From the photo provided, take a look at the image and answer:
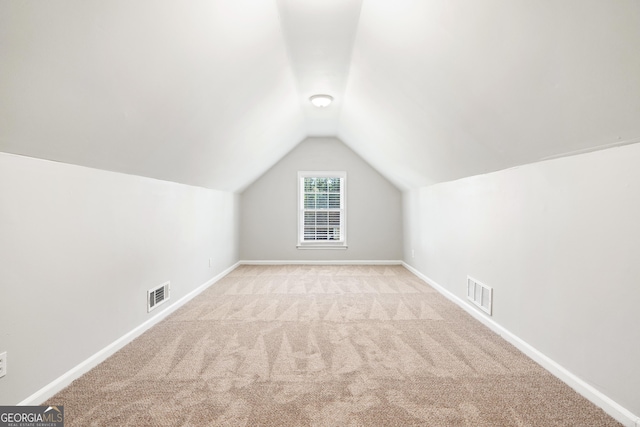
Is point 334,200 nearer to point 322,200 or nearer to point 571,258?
point 322,200

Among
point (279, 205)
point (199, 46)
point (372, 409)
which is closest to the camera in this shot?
point (372, 409)

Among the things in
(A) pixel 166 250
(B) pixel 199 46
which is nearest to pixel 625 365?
(B) pixel 199 46

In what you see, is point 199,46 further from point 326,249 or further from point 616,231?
point 326,249

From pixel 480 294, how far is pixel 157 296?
312 cm

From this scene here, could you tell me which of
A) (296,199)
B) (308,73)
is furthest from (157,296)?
(296,199)

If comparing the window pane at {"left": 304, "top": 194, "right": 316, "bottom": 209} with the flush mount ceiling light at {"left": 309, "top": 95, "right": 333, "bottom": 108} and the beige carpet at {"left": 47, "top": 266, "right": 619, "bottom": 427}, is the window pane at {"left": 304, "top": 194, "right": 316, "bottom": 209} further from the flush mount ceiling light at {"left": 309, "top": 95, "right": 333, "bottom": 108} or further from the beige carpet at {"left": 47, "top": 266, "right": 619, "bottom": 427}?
the beige carpet at {"left": 47, "top": 266, "right": 619, "bottom": 427}

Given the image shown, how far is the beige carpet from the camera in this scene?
1.72 meters

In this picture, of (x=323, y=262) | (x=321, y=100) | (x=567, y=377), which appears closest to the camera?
(x=567, y=377)

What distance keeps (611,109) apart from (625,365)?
125 cm

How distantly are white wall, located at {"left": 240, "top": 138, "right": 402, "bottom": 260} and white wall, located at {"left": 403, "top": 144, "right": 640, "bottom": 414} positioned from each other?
3.16 m

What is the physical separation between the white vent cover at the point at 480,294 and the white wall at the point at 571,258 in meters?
0.08

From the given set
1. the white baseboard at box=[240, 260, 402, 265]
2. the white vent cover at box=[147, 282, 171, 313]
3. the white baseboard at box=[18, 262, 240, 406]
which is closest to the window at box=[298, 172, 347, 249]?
the white baseboard at box=[240, 260, 402, 265]

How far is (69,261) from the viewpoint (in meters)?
2.06

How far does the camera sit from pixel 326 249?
6562mm
